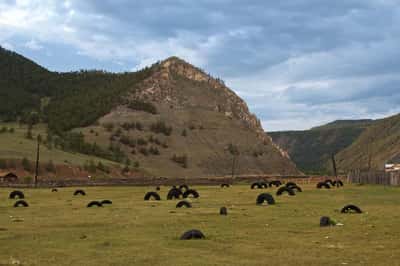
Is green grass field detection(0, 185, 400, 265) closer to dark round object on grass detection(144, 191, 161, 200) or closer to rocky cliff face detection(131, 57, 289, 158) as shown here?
dark round object on grass detection(144, 191, 161, 200)

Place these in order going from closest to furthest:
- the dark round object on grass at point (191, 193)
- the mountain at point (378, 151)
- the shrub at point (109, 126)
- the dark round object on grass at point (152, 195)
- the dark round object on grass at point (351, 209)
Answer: the dark round object on grass at point (351, 209) → the dark round object on grass at point (152, 195) → the dark round object on grass at point (191, 193) → the shrub at point (109, 126) → the mountain at point (378, 151)

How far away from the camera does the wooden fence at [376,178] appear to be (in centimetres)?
6481

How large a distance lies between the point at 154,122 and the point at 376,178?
73.7 metres

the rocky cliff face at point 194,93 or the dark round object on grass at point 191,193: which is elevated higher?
the rocky cliff face at point 194,93

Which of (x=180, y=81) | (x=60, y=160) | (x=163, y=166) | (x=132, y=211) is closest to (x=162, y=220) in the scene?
(x=132, y=211)

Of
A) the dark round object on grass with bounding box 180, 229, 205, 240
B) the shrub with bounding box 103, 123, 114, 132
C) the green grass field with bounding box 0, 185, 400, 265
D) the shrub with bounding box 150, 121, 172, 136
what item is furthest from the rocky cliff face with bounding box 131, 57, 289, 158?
the dark round object on grass with bounding box 180, 229, 205, 240

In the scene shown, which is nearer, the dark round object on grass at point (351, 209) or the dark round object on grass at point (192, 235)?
the dark round object on grass at point (192, 235)

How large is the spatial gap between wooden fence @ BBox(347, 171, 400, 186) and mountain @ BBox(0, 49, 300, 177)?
42326 mm

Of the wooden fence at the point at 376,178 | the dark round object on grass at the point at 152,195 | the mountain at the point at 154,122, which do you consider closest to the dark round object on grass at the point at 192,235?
the dark round object on grass at the point at 152,195

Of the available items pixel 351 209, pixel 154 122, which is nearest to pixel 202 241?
pixel 351 209

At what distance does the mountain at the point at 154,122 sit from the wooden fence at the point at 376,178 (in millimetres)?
42326

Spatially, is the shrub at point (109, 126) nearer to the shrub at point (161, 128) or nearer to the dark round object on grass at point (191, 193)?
the shrub at point (161, 128)

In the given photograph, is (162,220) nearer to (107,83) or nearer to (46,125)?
(46,125)

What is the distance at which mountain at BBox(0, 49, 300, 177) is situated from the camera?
408 feet
